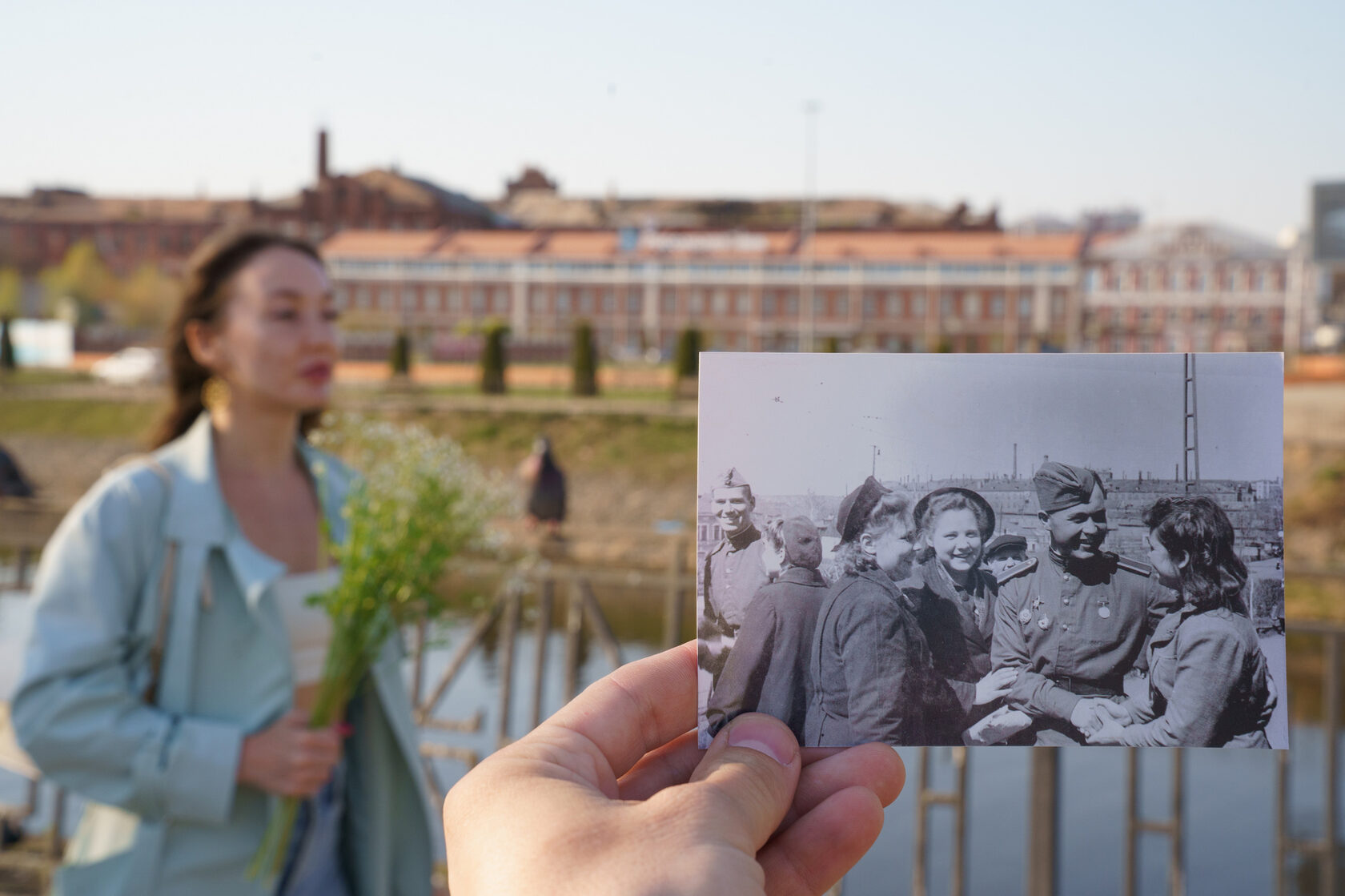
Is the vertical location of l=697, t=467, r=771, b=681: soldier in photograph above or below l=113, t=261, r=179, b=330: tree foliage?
below

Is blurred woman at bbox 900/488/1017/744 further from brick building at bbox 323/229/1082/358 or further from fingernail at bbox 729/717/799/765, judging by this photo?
brick building at bbox 323/229/1082/358

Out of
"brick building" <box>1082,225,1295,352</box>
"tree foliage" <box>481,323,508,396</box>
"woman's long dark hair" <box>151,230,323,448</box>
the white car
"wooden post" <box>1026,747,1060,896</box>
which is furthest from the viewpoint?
"brick building" <box>1082,225,1295,352</box>

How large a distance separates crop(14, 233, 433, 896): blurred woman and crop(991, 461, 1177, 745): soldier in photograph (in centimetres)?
168

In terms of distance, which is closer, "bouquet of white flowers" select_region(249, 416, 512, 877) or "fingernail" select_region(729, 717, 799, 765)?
"fingernail" select_region(729, 717, 799, 765)

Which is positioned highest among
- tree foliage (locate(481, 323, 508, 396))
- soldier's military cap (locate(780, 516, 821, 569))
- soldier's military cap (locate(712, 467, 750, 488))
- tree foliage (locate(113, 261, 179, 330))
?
tree foliage (locate(113, 261, 179, 330))

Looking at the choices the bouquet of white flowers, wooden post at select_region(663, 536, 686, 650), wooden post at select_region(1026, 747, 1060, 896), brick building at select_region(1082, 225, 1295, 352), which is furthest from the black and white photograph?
brick building at select_region(1082, 225, 1295, 352)

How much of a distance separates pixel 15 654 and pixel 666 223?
160ft

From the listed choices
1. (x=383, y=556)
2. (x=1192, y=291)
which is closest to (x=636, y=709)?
(x=383, y=556)

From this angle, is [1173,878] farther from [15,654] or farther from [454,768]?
[454,768]

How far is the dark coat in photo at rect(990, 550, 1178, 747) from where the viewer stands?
1.25 m

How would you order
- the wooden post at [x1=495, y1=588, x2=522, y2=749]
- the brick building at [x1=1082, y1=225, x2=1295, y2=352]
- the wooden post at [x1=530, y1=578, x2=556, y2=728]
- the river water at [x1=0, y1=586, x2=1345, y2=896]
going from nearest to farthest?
the wooden post at [x1=530, y1=578, x2=556, y2=728] → the wooden post at [x1=495, y1=588, x2=522, y2=749] → the river water at [x1=0, y1=586, x2=1345, y2=896] → the brick building at [x1=1082, y1=225, x2=1295, y2=352]

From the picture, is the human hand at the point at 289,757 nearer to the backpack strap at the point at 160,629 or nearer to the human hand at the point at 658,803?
the backpack strap at the point at 160,629

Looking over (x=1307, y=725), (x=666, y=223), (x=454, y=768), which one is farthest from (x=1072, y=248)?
(x=454, y=768)

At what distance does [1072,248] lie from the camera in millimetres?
42094
